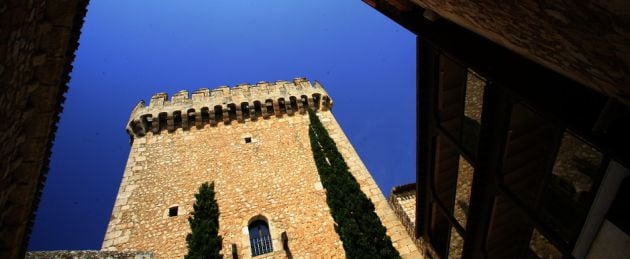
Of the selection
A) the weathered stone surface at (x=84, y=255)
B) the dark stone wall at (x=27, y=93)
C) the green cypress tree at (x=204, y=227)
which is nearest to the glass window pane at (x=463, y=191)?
the weathered stone surface at (x=84, y=255)

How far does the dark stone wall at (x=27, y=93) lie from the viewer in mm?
3076

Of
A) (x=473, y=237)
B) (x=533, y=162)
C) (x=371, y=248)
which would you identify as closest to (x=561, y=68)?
(x=533, y=162)

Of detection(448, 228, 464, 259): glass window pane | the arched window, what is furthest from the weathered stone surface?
detection(448, 228, 464, 259): glass window pane

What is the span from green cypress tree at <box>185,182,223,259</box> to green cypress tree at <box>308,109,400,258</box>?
11.5ft

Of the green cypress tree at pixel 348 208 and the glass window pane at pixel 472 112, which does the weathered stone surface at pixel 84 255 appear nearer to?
the green cypress tree at pixel 348 208

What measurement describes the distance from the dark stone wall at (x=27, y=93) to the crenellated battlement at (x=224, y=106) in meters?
11.6

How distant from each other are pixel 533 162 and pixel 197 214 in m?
9.61

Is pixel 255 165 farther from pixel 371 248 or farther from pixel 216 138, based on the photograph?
pixel 371 248

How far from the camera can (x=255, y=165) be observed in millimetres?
14023

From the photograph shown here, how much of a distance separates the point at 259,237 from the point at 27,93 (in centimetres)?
877

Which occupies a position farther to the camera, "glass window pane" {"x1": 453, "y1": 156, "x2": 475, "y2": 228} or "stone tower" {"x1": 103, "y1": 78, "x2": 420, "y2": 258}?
"stone tower" {"x1": 103, "y1": 78, "x2": 420, "y2": 258}

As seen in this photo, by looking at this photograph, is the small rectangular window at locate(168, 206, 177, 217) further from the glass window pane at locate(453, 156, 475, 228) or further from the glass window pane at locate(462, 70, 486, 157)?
the glass window pane at locate(462, 70, 486, 157)

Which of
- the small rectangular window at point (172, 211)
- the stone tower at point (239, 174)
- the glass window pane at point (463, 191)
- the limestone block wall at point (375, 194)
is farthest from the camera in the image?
the small rectangular window at point (172, 211)

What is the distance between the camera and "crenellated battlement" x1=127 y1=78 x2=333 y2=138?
1575 cm
